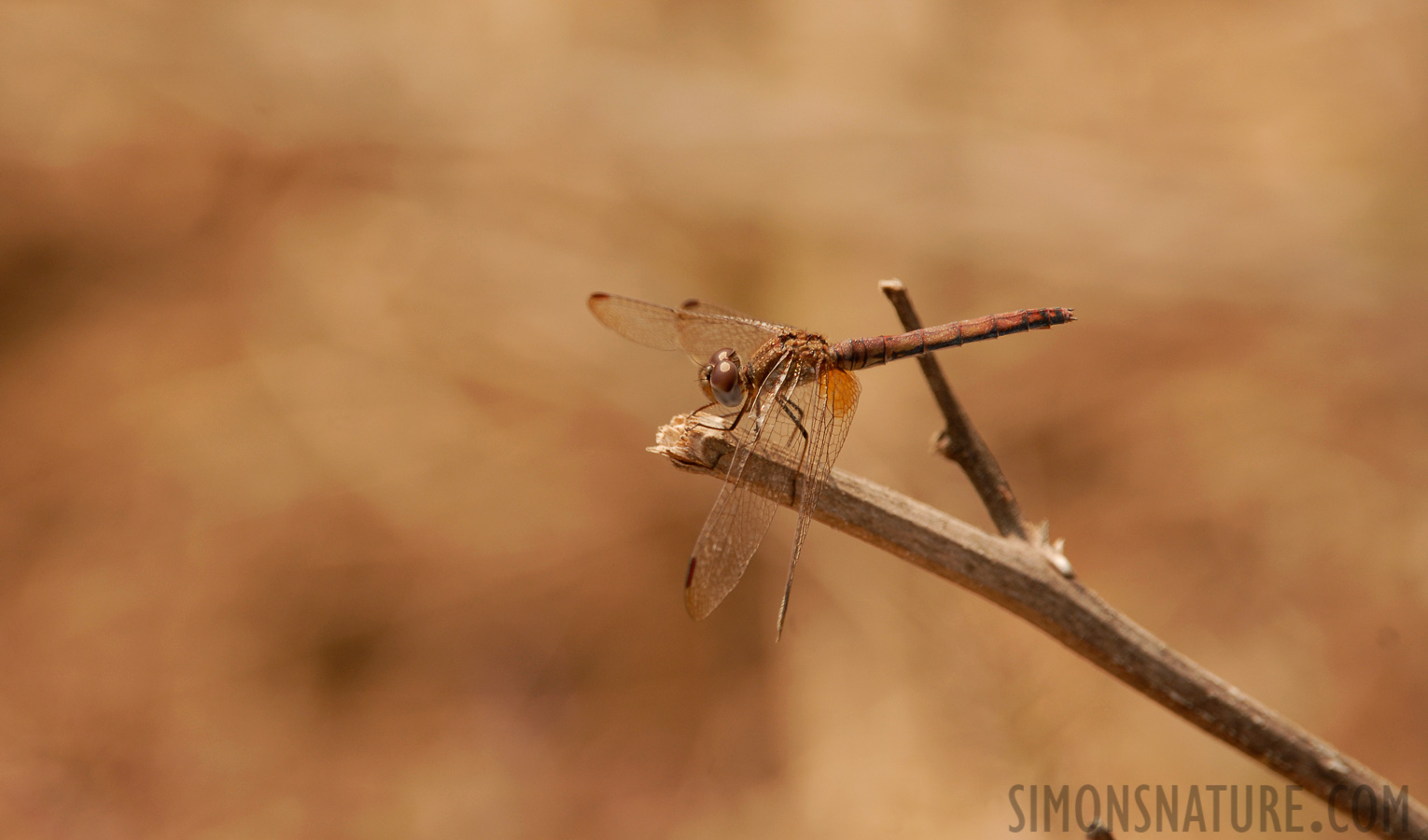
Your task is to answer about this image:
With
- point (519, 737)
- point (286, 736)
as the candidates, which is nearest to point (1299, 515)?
point (519, 737)

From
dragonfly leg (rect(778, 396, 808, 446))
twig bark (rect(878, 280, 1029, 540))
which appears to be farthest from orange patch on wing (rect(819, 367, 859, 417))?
twig bark (rect(878, 280, 1029, 540))

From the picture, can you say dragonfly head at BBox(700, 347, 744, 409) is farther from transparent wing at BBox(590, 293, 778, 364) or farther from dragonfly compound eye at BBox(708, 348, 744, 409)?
transparent wing at BBox(590, 293, 778, 364)

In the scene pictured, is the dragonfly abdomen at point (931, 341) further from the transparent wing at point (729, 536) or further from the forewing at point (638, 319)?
the forewing at point (638, 319)

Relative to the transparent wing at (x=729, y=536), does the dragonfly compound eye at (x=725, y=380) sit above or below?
above

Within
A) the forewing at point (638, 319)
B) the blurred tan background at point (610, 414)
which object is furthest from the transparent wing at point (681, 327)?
the blurred tan background at point (610, 414)

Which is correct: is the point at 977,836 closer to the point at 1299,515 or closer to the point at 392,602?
the point at 1299,515
